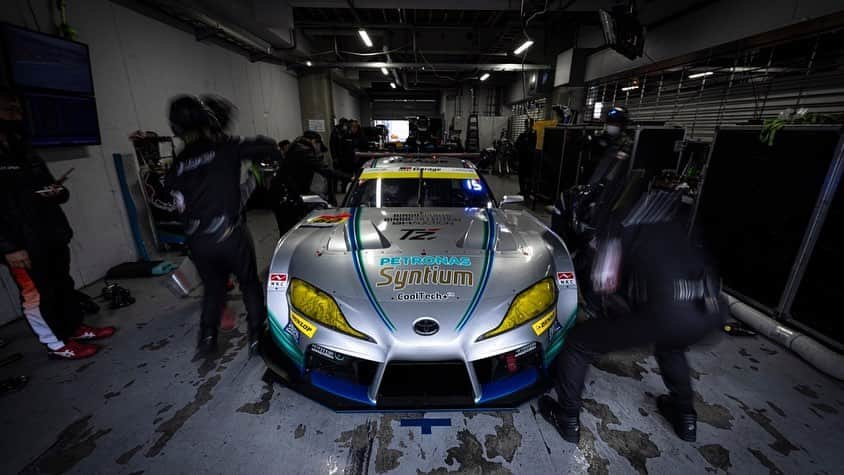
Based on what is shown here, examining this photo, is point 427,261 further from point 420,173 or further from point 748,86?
point 748,86

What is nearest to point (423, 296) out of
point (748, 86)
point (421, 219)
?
point (421, 219)

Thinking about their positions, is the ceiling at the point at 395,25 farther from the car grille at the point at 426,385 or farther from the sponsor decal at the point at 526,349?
the sponsor decal at the point at 526,349

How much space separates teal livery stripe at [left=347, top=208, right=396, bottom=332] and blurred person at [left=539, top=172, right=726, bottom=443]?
88 centimetres

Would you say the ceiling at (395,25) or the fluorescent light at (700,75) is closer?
the fluorescent light at (700,75)

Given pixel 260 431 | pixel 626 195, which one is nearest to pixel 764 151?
pixel 626 195

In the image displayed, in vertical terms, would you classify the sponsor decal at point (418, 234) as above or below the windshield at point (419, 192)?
below

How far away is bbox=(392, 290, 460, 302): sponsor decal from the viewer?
4.94 ft

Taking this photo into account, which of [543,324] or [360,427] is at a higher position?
[543,324]

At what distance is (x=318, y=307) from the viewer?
1546mm

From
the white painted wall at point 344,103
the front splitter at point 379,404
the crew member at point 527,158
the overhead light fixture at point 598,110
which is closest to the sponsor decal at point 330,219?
the front splitter at point 379,404

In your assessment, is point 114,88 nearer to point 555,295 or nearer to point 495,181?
point 555,295

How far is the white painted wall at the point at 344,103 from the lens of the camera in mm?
14011

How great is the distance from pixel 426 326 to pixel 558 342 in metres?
0.70

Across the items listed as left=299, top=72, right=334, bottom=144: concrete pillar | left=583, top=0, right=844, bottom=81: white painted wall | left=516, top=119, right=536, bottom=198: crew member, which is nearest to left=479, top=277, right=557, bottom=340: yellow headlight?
left=583, top=0, right=844, bottom=81: white painted wall
